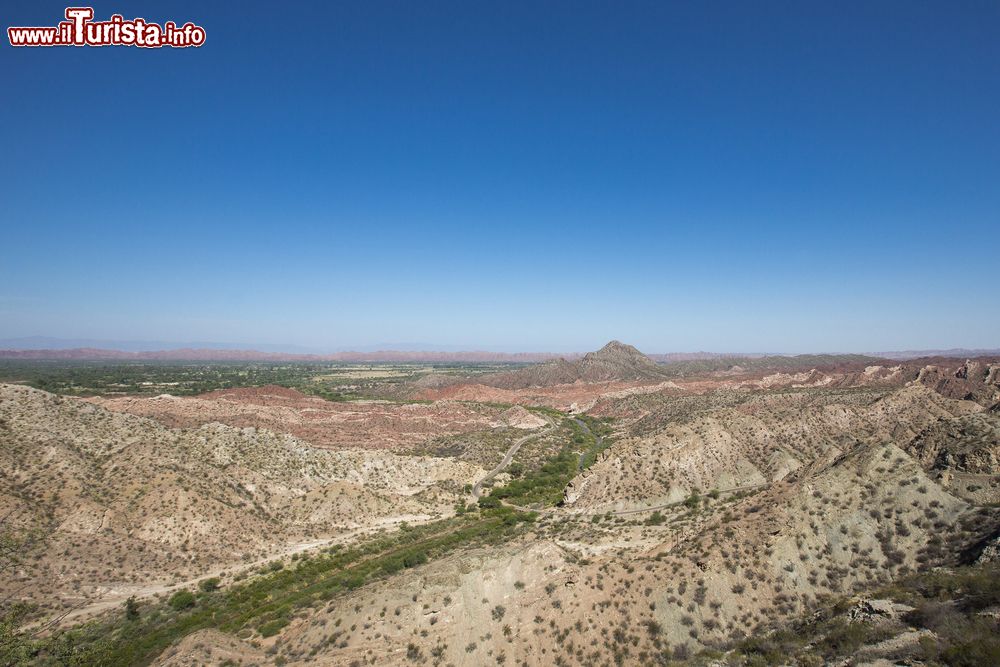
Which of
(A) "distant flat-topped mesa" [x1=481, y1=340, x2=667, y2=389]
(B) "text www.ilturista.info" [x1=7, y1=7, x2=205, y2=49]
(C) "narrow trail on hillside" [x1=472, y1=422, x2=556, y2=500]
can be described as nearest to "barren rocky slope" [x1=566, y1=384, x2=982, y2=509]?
(C) "narrow trail on hillside" [x1=472, y1=422, x2=556, y2=500]

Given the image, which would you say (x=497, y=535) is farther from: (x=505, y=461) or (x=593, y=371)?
(x=593, y=371)

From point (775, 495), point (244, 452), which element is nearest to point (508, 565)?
point (775, 495)

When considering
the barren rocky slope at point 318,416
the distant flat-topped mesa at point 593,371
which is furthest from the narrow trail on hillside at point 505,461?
the distant flat-topped mesa at point 593,371

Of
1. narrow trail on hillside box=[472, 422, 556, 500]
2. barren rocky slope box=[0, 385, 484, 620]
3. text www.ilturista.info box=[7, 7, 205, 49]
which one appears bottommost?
narrow trail on hillside box=[472, 422, 556, 500]

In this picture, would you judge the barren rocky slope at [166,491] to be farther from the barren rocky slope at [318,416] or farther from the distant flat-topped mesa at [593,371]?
the distant flat-topped mesa at [593,371]

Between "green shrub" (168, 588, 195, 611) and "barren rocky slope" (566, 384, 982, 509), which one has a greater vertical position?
"barren rocky slope" (566, 384, 982, 509)

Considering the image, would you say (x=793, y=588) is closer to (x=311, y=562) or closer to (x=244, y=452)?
(x=311, y=562)

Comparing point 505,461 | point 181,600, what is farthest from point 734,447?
point 181,600

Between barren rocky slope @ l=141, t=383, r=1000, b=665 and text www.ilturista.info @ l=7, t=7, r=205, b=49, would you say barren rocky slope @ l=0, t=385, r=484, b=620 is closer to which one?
barren rocky slope @ l=141, t=383, r=1000, b=665
